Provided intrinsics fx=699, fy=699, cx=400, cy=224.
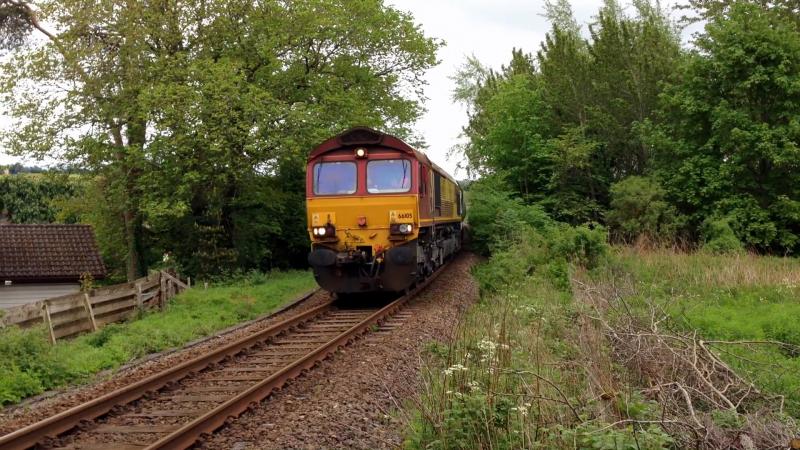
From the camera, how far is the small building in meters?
26.9

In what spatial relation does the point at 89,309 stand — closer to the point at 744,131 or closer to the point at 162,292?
the point at 162,292

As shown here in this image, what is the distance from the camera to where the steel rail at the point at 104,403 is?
5.98 m

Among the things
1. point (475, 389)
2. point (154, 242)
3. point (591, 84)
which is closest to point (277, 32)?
point (154, 242)

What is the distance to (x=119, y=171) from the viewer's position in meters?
23.0

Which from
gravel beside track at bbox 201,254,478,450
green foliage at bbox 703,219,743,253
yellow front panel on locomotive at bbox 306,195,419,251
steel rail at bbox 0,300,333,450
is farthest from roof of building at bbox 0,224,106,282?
green foliage at bbox 703,219,743,253

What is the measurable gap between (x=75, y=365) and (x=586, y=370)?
23.7 ft

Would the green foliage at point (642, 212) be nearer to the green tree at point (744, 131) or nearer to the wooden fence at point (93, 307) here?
the green tree at point (744, 131)

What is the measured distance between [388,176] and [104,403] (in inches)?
337

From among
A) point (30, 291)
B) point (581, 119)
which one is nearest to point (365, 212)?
point (30, 291)

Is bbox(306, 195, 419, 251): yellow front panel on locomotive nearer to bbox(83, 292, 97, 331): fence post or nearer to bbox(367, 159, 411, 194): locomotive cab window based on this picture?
bbox(367, 159, 411, 194): locomotive cab window

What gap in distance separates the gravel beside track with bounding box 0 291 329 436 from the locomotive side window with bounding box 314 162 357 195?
320cm

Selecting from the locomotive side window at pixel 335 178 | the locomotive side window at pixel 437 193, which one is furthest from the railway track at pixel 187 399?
the locomotive side window at pixel 437 193

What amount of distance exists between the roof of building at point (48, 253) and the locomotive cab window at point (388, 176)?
17.4m

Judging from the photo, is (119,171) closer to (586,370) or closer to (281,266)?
(281,266)
